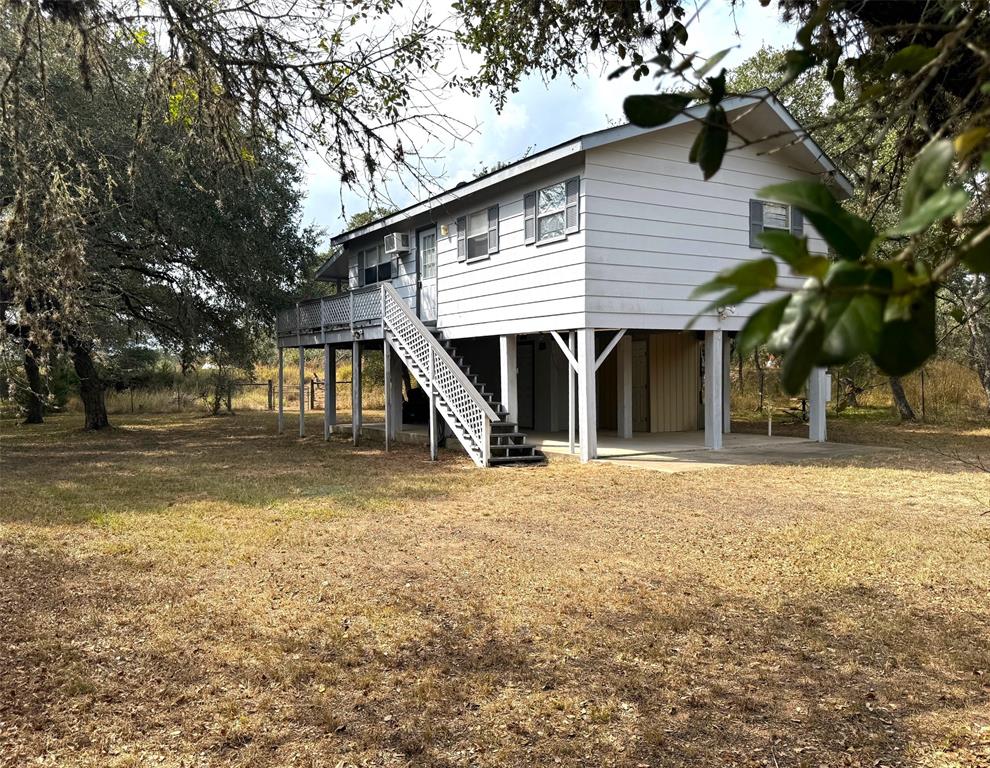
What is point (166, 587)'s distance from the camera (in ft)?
19.5

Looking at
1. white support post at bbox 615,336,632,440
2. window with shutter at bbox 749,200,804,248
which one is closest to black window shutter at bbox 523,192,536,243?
white support post at bbox 615,336,632,440

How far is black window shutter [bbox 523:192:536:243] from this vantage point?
13555 mm

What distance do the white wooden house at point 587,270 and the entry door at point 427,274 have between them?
0.05 m

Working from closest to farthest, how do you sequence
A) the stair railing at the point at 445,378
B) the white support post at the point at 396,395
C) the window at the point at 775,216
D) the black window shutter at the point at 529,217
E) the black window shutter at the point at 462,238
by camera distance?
1. the stair railing at the point at 445,378
2. the black window shutter at the point at 529,217
3. the window at the point at 775,216
4. the black window shutter at the point at 462,238
5. the white support post at the point at 396,395

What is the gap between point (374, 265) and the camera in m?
19.5

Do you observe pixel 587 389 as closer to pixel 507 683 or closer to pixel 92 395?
pixel 507 683

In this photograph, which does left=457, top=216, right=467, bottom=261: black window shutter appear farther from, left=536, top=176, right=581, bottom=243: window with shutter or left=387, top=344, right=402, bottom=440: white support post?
left=387, top=344, right=402, bottom=440: white support post

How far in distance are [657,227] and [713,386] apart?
3.03 m

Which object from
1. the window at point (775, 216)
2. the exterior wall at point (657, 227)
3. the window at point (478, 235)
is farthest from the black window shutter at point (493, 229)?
the window at point (775, 216)

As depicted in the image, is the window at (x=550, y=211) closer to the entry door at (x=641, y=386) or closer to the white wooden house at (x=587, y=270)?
the white wooden house at (x=587, y=270)

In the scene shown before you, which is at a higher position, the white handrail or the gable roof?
the gable roof

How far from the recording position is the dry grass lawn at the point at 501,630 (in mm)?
3562

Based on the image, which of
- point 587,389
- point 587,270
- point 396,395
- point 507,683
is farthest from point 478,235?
point 507,683

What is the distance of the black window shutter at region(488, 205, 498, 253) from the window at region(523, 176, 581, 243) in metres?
0.95
